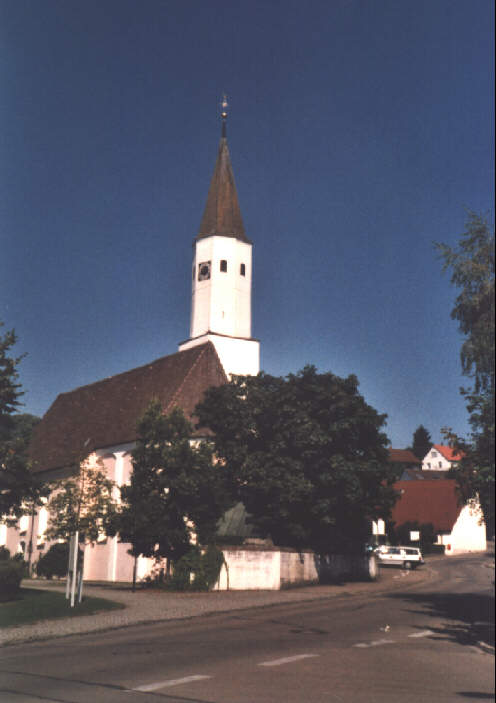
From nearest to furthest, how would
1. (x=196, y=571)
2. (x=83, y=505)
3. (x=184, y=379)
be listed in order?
(x=196, y=571), (x=83, y=505), (x=184, y=379)

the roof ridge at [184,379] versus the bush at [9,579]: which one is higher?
the roof ridge at [184,379]

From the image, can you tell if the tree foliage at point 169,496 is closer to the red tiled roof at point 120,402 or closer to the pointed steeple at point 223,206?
the red tiled roof at point 120,402

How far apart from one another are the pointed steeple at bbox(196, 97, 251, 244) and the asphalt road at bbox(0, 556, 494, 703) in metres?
38.7

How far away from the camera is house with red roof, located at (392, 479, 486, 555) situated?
32.0 feet

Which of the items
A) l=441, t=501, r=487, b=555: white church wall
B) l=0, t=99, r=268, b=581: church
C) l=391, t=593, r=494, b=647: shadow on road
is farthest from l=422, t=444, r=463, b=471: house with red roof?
l=0, t=99, r=268, b=581: church

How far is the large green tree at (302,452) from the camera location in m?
30.9

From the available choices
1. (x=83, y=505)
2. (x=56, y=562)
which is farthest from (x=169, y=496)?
(x=56, y=562)

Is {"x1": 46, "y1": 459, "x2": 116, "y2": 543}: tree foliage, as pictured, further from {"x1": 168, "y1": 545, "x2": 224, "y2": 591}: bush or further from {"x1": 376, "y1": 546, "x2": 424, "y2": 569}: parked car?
{"x1": 376, "y1": 546, "x2": 424, "y2": 569}: parked car

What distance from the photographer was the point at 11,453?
28.4 meters

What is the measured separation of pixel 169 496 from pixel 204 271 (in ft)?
89.4

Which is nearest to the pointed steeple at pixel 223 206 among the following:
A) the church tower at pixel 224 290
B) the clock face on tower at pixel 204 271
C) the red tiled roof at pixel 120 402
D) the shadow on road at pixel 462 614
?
the church tower at pixel 224 290

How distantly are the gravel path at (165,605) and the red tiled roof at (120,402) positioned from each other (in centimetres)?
1457

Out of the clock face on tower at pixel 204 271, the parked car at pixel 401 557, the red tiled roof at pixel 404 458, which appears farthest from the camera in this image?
the clock face on tower at pixel 204 271

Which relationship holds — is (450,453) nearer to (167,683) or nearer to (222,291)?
(167,683)
